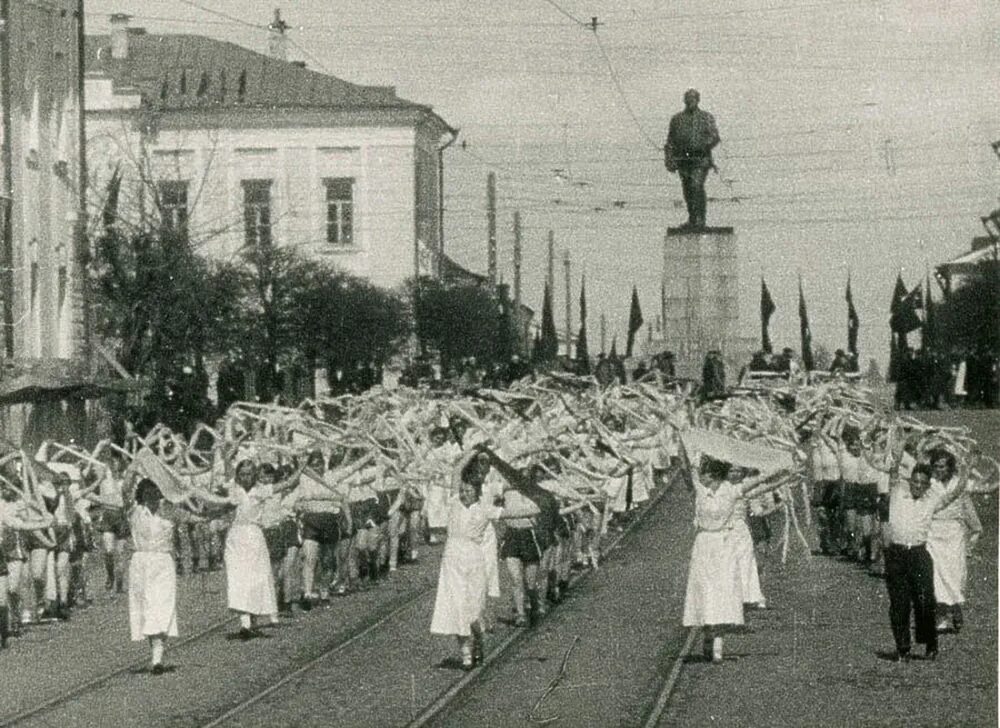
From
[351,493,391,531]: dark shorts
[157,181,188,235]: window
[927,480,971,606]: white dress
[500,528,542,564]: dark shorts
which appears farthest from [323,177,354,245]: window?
[927,480,971,606]: white dress

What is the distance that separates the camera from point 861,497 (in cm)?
2786

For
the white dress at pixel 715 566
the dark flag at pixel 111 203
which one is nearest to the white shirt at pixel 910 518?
the white dress at pixel 715 566

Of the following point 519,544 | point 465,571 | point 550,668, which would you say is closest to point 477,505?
point 465,571

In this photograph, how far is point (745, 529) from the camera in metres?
20.1

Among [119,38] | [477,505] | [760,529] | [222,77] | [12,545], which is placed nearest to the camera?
[477,505]

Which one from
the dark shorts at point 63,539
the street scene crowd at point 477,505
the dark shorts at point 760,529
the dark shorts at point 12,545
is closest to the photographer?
the street scene crowd at point 477,505

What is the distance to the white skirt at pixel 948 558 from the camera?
70.4 feet

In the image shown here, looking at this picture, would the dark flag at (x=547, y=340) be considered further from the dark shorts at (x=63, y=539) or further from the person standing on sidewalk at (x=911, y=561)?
the person standing on sidewalk at (x=911, y=561)

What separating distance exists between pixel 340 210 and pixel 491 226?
18.5ft

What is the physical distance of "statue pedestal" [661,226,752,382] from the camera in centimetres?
4831

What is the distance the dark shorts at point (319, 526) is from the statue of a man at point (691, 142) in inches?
876

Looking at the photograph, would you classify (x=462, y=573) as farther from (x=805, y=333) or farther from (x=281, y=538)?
A: (x=805, y=333)

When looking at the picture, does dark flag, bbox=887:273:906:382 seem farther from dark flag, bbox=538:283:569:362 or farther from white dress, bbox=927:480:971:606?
white dress, bbox=927:480:971:606

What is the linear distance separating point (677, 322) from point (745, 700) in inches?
1266
